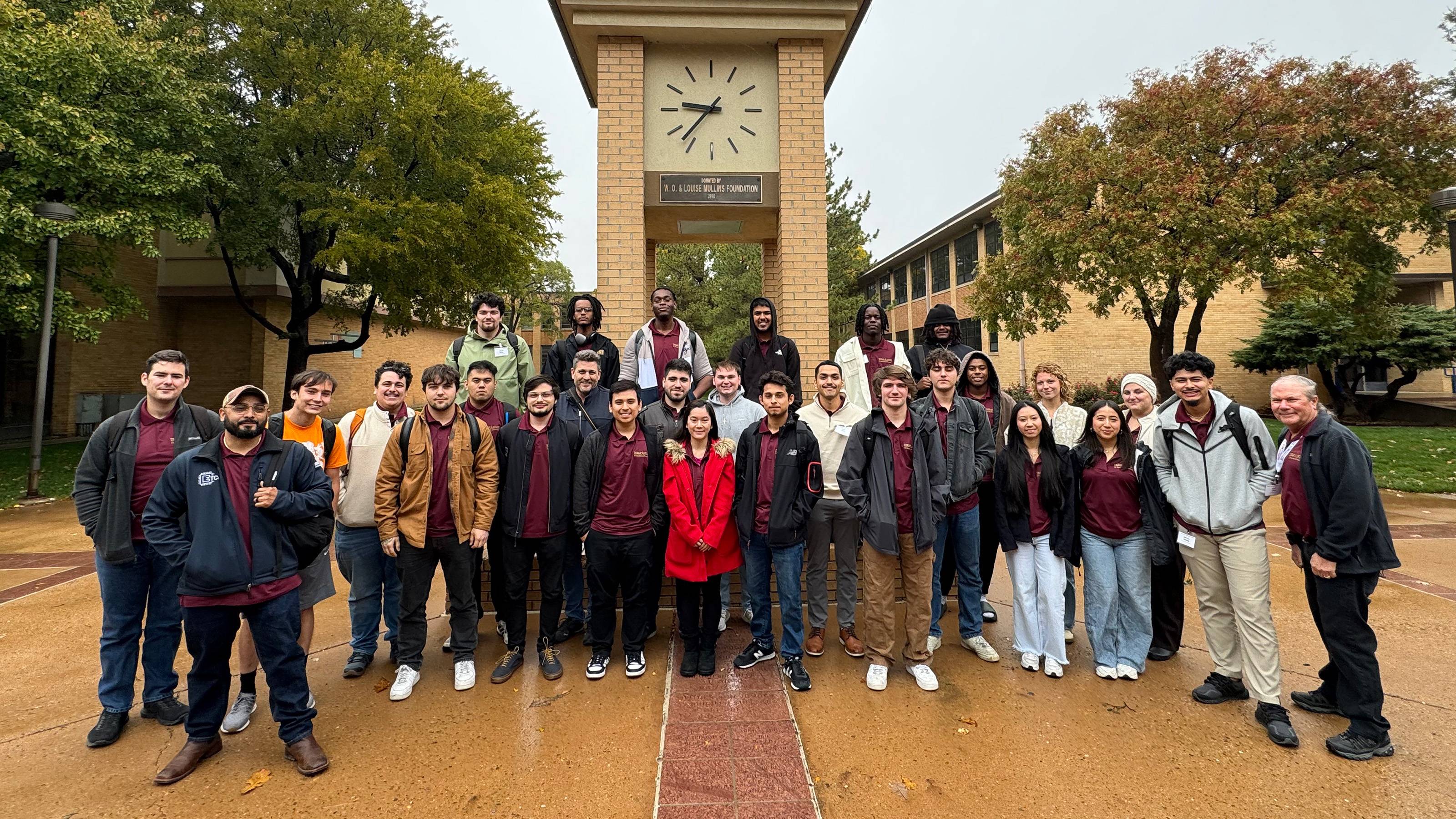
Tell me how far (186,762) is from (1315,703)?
577 cm

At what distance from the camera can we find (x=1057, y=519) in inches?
148

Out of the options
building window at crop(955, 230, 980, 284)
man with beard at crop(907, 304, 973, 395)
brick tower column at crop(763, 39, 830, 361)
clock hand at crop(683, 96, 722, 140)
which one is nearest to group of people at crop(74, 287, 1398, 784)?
man with beard at crop(907, 304, 973, 395)

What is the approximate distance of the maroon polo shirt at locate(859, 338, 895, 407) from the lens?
15.8ft

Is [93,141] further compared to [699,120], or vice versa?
[93,141]

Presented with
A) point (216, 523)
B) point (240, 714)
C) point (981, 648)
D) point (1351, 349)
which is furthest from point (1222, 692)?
point (1351, 349)

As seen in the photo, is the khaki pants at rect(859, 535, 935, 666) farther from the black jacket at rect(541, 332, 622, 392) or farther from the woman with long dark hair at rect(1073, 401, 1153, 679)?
the black jacket at rect(541, 332, 622, 392)

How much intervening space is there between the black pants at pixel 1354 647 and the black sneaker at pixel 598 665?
384 cm

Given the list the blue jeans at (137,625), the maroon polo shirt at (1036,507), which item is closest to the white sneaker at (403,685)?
the blue jeans at (137,625)

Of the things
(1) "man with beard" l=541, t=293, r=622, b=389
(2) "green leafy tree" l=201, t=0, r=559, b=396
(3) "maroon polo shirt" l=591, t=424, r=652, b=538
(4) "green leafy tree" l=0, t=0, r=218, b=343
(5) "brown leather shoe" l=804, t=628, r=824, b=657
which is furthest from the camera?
(2) "green leafy tree" l=201, t=0, r=559, b=396

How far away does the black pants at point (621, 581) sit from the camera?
143 inches

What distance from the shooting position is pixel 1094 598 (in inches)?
147

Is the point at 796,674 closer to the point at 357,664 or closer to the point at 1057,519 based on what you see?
the point at 1057,519

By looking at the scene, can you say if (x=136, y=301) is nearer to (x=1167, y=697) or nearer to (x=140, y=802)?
(x=140, y=802)

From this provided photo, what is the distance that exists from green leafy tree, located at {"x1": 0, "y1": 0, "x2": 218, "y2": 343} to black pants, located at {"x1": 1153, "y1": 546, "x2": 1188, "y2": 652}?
15.5 m
